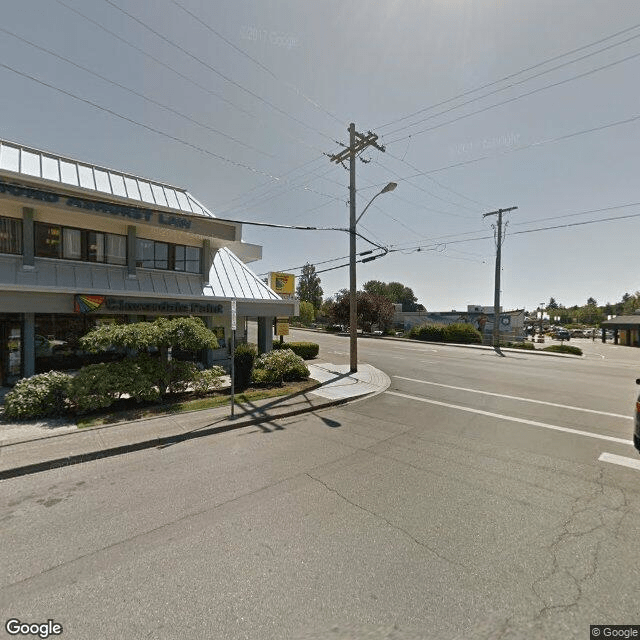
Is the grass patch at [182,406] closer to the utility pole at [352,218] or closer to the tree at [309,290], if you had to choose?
the utility pole at [352,218]

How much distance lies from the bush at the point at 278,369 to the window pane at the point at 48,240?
25.6 ft

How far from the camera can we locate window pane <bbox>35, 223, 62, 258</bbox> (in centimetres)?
1072

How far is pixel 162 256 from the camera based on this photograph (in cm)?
1359

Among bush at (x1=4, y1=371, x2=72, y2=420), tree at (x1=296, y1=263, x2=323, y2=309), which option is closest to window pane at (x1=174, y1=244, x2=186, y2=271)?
bush at (x1=4, y1=371, x2=72, y2=420)

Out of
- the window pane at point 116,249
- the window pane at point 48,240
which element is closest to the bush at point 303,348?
the window pane at point 116,249

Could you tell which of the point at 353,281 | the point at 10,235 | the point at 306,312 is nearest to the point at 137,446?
the point at 10,235

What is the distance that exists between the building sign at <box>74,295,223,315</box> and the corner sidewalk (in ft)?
16.1

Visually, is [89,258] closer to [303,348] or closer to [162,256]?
[162,256]

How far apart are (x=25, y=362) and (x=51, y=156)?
23.0ft

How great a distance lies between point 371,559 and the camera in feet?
10.6

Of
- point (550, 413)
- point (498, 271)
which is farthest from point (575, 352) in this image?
point (550, 413)

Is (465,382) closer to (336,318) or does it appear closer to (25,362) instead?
(25,362)

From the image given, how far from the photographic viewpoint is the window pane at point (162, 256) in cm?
1344

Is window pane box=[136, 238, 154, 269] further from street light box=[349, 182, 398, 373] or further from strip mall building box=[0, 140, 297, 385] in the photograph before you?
street light box=[349, 182, 398, 373]
